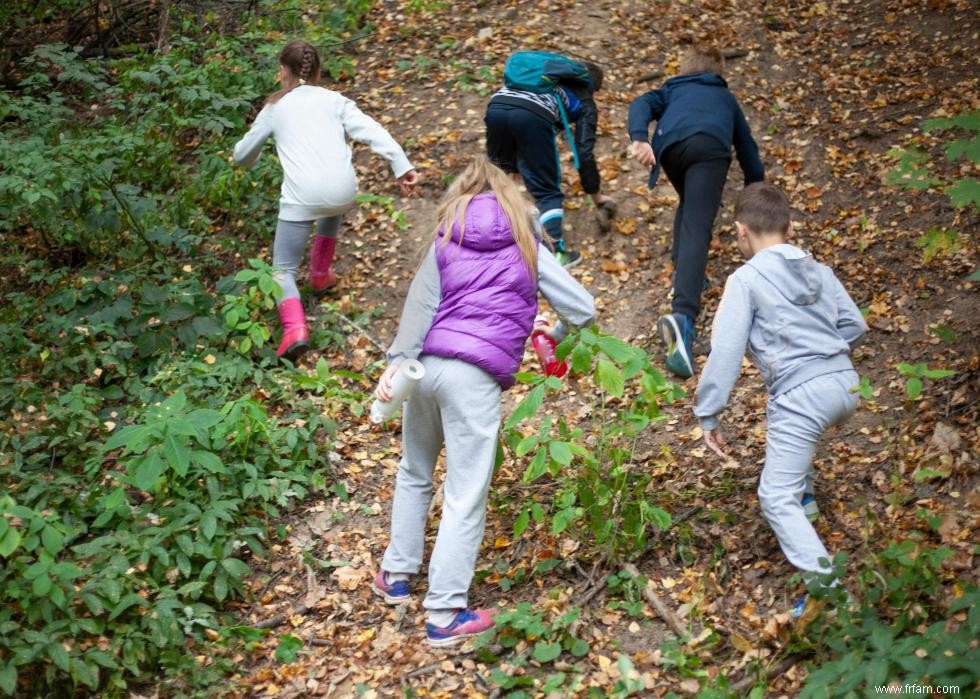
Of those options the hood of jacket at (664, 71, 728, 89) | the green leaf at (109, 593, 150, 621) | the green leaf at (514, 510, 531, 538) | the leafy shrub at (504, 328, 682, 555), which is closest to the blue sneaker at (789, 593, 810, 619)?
the leafy shrub at (504, 328, 682, 555)

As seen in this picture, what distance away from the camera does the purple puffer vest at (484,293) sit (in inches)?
156

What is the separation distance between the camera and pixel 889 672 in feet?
10.2

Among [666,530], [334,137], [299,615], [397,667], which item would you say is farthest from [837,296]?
[334,137]

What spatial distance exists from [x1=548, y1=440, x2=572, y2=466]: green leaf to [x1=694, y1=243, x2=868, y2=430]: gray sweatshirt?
65cm

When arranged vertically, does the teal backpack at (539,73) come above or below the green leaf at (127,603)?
above

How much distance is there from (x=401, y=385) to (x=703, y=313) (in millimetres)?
3177

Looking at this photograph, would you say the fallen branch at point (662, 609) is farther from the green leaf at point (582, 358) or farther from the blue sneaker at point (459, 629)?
the green leaf at point (582, 358)

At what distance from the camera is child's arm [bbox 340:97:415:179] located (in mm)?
6094

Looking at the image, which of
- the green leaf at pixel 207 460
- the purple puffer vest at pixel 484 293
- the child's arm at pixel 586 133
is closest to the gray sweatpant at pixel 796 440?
the purple puffer vest at pixel 484 293

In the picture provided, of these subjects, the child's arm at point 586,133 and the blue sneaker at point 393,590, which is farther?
the child's arm at point 586,133

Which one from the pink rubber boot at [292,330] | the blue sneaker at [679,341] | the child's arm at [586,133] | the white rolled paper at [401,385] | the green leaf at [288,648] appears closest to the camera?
the white rolled paper at [401,385]

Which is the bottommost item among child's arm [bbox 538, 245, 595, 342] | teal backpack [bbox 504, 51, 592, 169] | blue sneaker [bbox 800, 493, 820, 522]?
blue sneaker [bbox 800, 493, 820, 522]

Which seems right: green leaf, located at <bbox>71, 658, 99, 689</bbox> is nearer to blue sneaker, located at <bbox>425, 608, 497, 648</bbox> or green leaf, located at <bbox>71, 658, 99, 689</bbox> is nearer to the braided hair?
blue sneaker, located at <bbox>425, 608, 497, 648</bbox>

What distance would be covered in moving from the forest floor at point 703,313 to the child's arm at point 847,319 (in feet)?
2.32
